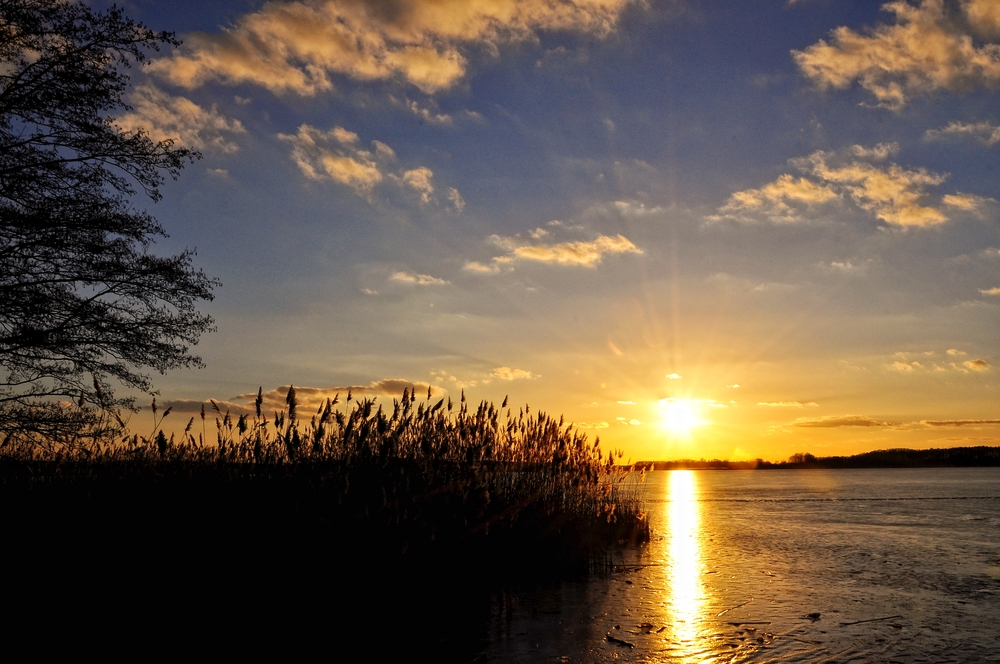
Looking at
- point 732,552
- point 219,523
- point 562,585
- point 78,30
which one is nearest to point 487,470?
point 562,585

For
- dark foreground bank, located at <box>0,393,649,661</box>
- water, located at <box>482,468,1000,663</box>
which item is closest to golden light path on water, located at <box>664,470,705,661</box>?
A: water, located at <box>482,468,1000,663</box>

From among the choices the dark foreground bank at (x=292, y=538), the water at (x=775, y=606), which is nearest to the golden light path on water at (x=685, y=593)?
the water at (x=775, y=606)

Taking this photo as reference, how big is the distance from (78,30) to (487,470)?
1144cm

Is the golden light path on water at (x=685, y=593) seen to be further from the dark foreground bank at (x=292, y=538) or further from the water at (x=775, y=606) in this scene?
the dark foreground bank at (x=292, y=538)

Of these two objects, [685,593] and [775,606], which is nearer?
[775,606]

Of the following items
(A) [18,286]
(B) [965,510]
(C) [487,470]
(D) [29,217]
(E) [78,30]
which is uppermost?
(E) [78,30]

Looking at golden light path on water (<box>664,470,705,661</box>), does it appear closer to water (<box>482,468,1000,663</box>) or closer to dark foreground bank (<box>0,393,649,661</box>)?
water (<box>482,468,1000,663</box>)

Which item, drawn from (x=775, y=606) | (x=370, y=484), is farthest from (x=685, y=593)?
(x=370, y=484)

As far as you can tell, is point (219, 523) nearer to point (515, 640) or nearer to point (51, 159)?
point (515, 640)

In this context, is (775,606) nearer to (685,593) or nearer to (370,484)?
(685,593)

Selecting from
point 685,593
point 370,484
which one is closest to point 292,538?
point 370,484

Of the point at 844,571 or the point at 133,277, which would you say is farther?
the point at 133,277

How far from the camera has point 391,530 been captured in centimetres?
840

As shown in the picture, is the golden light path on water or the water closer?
the water
